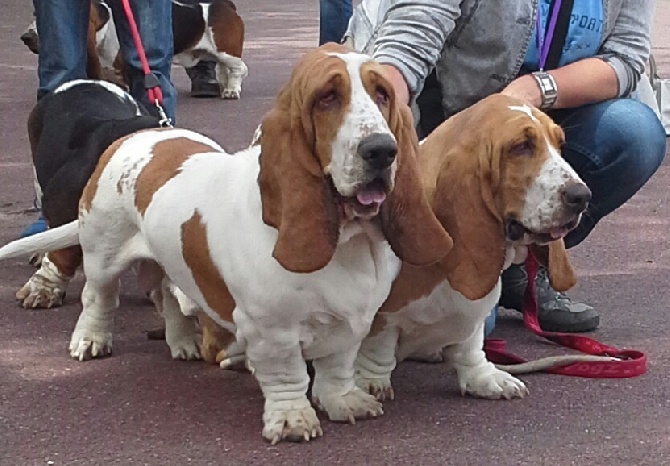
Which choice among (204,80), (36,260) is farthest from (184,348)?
(204,80)

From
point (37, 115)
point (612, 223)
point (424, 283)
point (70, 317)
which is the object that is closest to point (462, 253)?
point (424, 283)

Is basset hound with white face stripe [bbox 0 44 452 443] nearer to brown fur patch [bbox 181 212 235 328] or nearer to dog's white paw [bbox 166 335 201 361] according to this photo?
brown fur patch [bbox 181 212 235 328]

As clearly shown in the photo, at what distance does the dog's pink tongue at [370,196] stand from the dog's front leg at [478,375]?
30.1 inches

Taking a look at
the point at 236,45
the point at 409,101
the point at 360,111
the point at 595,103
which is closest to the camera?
the point at 360,111

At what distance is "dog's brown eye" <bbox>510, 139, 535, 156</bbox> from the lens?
3.16 metres

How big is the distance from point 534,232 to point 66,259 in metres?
1.87

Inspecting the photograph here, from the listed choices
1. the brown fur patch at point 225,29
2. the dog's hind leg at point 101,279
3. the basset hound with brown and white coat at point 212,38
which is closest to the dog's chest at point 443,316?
the dog's hind leg at point 101,279

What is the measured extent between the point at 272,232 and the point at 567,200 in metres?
0.73

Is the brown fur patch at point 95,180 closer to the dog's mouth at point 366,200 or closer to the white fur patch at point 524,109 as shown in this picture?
the dog's mouth at point 366,200

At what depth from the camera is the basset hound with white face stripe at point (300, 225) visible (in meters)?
2.84

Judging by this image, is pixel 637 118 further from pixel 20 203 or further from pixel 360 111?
pixel 20 203

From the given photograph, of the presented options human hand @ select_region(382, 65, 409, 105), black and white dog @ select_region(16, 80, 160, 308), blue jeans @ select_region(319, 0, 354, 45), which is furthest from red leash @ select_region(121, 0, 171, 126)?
blue jeans @ select_region(319, 0, 354, 45)

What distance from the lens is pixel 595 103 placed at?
4.13 metres

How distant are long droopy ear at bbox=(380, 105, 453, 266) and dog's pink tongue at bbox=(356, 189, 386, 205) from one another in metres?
0.09
